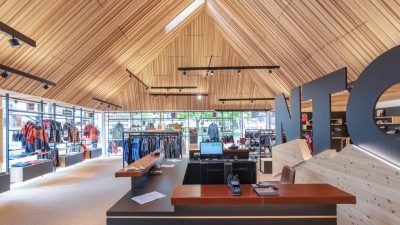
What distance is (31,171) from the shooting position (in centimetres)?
761

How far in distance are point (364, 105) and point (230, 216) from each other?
2.67m

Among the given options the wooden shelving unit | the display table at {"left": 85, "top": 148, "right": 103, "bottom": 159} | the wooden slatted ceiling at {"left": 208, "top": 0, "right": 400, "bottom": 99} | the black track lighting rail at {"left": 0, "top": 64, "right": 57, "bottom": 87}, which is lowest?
the display table at {"left": 85, "top": 148, "right": 103, "bottom": 159}

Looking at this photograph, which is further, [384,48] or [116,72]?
[116,72]

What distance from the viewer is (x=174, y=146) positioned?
8469 mm

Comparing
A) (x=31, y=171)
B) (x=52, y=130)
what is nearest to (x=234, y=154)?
(x=31, y=171)

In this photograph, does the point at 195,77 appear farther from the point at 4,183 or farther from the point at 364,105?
the point at 364,105

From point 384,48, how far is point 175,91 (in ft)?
33.8

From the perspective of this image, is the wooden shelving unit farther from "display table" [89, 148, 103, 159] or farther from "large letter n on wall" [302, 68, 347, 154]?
"display table" [89, 148, 103, 159]

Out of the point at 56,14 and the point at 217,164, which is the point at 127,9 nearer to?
the point at 56,14

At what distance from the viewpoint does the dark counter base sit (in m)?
2.50

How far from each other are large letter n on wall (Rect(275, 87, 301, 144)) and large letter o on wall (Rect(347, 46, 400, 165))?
7.21ft

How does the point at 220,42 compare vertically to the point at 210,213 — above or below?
above

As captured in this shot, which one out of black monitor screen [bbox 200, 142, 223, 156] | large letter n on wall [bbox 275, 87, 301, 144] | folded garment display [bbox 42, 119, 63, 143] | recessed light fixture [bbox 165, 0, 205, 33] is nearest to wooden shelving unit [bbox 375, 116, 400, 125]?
large letter n on wall [bbox 275, 87, 301, 144]

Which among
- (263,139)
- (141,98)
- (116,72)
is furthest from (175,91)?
(263,139)
